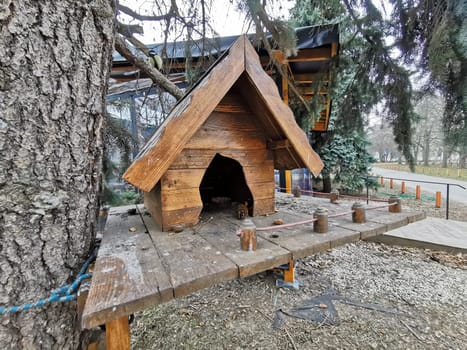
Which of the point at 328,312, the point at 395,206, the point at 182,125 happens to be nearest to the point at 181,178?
the point at 182,125

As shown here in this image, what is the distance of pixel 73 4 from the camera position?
0.84m

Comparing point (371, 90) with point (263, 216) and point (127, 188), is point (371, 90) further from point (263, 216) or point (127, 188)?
point (127, 188)

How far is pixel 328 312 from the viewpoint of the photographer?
1.92 meters

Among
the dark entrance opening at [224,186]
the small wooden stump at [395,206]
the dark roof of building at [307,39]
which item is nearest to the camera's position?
the small wooden stump at [395,206]

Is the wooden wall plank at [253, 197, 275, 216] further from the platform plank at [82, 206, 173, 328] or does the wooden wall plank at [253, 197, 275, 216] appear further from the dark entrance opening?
the platform plank at [82, 206, 173, 328]

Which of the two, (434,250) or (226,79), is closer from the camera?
(226,79)

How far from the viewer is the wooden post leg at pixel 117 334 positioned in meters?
0.58

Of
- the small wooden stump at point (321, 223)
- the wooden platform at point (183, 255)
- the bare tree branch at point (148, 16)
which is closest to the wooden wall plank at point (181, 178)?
the wooden platform at point (183, 255)

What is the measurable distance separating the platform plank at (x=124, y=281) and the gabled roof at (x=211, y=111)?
25 cm

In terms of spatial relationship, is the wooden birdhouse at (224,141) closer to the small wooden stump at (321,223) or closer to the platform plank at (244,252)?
the platform plank at (244,252)

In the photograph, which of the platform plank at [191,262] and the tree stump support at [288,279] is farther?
the tree stump support at [288,279]

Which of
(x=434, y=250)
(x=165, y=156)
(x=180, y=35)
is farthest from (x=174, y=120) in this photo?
(x=434, y=250)

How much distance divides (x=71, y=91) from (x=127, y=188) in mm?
4093

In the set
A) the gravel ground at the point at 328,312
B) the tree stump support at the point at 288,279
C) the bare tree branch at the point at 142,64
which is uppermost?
the bare tree branch at the point at 142,64
